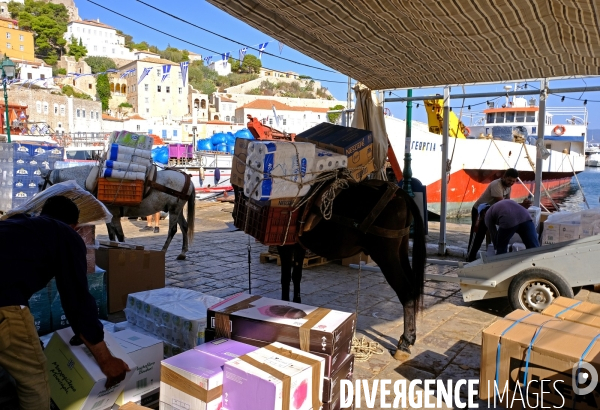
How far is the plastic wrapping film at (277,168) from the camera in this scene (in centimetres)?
372

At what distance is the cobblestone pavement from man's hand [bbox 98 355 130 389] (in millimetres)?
1855

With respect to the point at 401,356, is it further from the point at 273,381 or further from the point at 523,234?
the point at 523,234

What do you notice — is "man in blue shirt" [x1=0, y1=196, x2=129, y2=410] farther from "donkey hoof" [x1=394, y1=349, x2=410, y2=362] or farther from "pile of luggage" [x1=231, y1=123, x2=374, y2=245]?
"donkey hoof" [x1=394, y1=349, x2=410, y2=362]

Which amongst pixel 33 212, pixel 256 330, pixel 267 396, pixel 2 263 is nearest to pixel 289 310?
pixel 256 330

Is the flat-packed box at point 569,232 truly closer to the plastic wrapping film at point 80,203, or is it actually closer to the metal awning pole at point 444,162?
the metal awning pole at point 444,162

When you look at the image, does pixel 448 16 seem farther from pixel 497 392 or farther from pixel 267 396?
pixel 267 396

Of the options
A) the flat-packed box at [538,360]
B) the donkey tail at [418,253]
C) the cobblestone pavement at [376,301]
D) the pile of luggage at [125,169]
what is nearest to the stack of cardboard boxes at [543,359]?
the flat-packed box at [538,360]

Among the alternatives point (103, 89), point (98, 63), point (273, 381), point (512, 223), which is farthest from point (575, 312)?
point (98, 63)

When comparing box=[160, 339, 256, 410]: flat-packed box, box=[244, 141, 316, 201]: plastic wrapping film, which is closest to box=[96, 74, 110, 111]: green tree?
box=[244, 141, 316, 201]: plastic wrapping film

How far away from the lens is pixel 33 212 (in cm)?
458

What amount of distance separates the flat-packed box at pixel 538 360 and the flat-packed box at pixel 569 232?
157 inches

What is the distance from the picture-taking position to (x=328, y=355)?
108 inches

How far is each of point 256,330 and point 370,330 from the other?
2196 mm

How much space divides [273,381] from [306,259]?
204 inches
